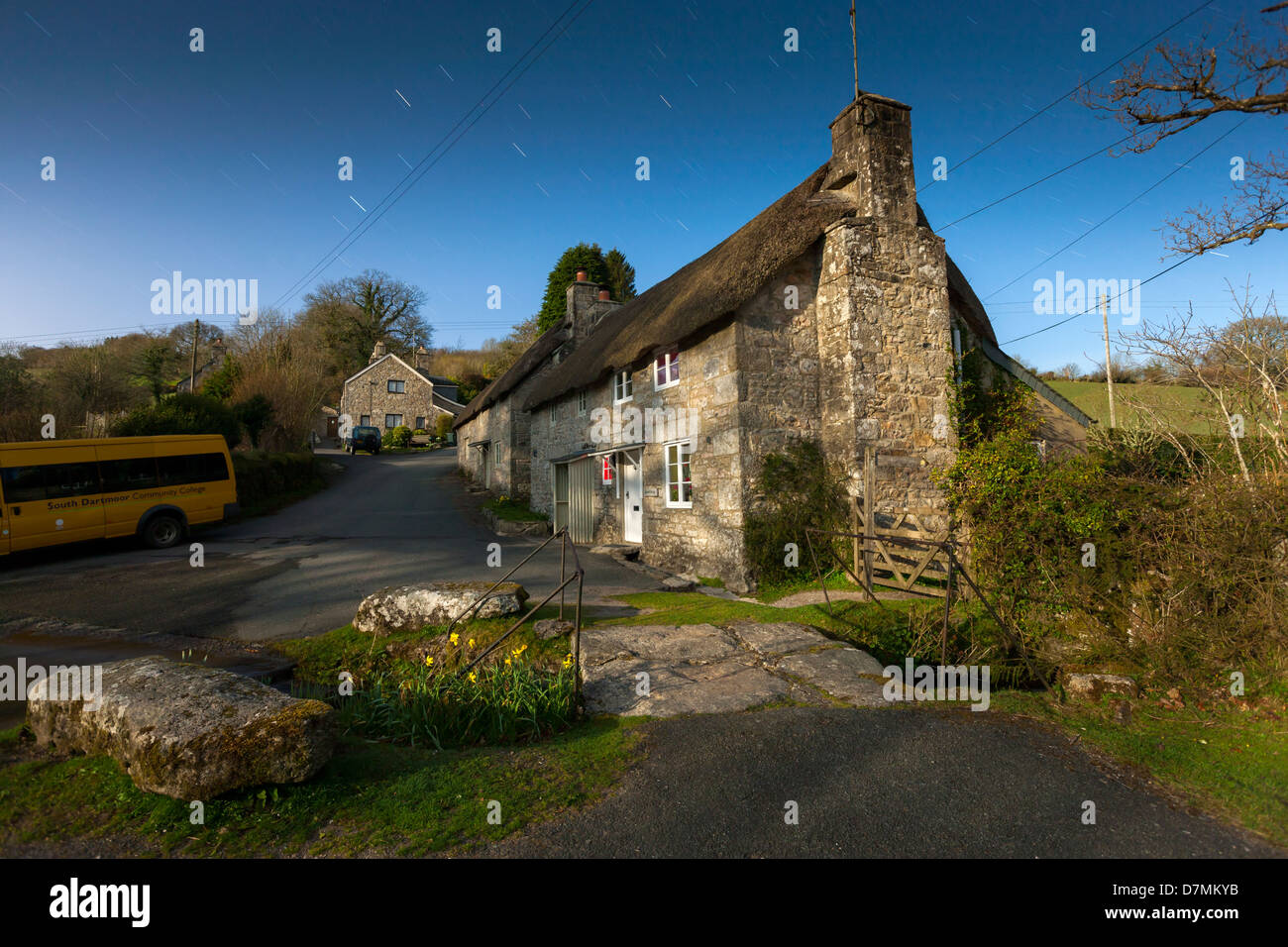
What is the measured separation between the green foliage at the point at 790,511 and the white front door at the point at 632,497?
153 inches

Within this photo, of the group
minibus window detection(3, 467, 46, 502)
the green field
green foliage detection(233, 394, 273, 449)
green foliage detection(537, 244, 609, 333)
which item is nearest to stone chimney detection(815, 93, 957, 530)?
the green field

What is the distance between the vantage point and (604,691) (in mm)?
5332

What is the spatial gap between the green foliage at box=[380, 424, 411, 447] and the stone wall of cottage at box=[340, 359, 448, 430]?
11.0ft

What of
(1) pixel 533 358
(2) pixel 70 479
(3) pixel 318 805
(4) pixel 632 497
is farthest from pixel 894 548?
(1) pixel 533 358

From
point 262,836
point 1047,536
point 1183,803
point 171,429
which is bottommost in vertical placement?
point 1183,803

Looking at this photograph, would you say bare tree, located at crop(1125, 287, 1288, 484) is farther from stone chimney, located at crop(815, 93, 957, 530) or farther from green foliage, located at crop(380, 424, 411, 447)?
green foliage, located at crop(380, 424, 411, 447)

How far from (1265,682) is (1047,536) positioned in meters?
2.65

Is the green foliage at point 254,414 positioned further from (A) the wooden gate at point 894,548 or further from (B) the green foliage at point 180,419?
(A) the wooden gate at point 894,548

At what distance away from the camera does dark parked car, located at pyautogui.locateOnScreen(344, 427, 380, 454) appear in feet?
131

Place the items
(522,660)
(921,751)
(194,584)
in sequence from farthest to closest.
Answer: (194,584) → (522,660) → (921,751)

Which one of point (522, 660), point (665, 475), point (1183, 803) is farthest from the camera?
point (665, 475)

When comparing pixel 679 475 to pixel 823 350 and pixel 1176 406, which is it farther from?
pixel 1176 406
